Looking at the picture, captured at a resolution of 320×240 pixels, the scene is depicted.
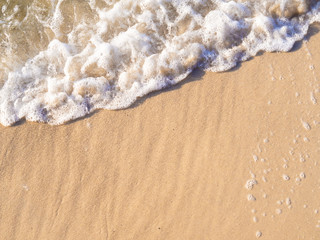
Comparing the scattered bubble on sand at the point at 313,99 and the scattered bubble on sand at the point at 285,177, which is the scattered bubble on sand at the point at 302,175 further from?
the scattered bubble on sand at the point at 313,99

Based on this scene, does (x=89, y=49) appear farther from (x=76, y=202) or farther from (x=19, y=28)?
(x=76, y=202)

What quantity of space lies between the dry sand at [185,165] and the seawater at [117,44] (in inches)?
6.7

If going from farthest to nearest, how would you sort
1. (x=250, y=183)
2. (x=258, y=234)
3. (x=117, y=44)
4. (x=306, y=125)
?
(x=117, y=44), (x=306, y=125), (x=250, y=183), (x=258, y=234)

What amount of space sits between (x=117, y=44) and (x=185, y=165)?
1.57m

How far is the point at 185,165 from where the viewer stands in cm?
305

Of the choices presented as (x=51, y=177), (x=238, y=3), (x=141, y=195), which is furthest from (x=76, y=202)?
(x=238, y=3)

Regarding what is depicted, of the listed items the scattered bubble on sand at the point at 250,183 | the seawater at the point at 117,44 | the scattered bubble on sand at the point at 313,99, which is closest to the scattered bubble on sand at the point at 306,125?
the scattered bubble on sand at the point at 313,99

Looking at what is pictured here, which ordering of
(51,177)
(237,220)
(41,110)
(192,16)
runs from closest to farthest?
(237,220), (51,177), (41,110), (192,16)

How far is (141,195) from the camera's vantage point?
2.99m

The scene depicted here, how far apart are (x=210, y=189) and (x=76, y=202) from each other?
130 cm

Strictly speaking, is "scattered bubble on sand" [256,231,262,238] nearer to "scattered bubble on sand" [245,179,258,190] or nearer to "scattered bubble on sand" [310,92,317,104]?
"scattered bubble on sand" [245,179,258,190]

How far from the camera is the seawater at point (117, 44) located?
336cm

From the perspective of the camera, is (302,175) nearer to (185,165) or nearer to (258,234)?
(258,234)

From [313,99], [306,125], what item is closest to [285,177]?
[306,125]
